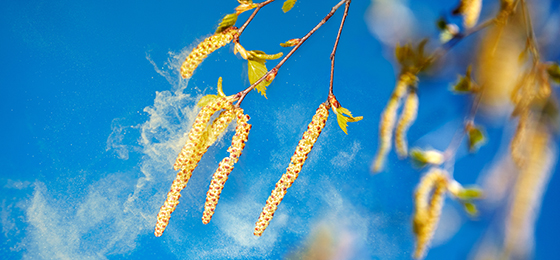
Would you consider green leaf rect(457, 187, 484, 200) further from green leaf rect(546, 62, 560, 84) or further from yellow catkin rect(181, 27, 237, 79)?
yellow catkin rect(181, 27, 237, 79)

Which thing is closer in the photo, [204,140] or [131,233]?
A: [204,140]

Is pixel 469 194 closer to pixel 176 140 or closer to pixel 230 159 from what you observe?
pixel 230 159

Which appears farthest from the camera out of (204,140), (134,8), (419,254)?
(134,8)

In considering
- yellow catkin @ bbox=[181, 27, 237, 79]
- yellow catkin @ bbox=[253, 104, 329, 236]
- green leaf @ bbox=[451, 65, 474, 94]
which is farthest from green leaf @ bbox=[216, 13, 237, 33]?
green leaf @ bbox=[451, 65, 474, 94]

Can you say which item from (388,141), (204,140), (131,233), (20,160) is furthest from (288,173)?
(20,160)

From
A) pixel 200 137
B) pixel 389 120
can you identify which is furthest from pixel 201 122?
pixel 389 120

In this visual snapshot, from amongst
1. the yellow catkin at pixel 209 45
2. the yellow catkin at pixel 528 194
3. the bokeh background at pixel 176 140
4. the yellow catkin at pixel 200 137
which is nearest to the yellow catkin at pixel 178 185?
the yellow catkin at pixel 200 137

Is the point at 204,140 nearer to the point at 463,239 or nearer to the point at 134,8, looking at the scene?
the point at 134,8
